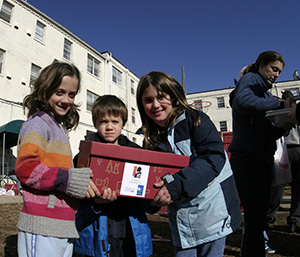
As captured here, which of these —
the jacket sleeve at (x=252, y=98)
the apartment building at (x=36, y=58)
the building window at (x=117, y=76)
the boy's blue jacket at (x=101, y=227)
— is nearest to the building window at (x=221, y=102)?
the apartment building at (x=36, y=58)

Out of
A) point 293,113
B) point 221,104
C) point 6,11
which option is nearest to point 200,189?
point 293,113

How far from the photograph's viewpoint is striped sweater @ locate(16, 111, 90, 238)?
130 centimetres

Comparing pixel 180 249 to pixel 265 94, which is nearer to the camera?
pixel 180 249

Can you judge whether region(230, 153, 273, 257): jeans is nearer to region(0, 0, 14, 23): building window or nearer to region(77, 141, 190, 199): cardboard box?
region(77, 141, 190, 199): cardboard box

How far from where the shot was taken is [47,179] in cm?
129

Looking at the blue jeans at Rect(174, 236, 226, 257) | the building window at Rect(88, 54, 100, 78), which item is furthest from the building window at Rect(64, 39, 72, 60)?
the blue jeans at Rect(174, 236, 226, 257)

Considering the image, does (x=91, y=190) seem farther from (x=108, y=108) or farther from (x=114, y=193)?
(x=108, y=108)

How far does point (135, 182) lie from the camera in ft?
4.57

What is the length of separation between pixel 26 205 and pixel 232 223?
1.18 meters

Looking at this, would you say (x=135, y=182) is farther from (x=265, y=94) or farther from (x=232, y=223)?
(x=265, y=94)

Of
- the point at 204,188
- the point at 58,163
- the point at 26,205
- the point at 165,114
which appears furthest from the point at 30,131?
the point at 204,188

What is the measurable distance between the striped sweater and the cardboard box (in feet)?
0.28

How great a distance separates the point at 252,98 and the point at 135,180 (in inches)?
48.3

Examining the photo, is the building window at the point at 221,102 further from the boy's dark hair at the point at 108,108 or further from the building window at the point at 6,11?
the boy's dark hair at the point at 108,108
